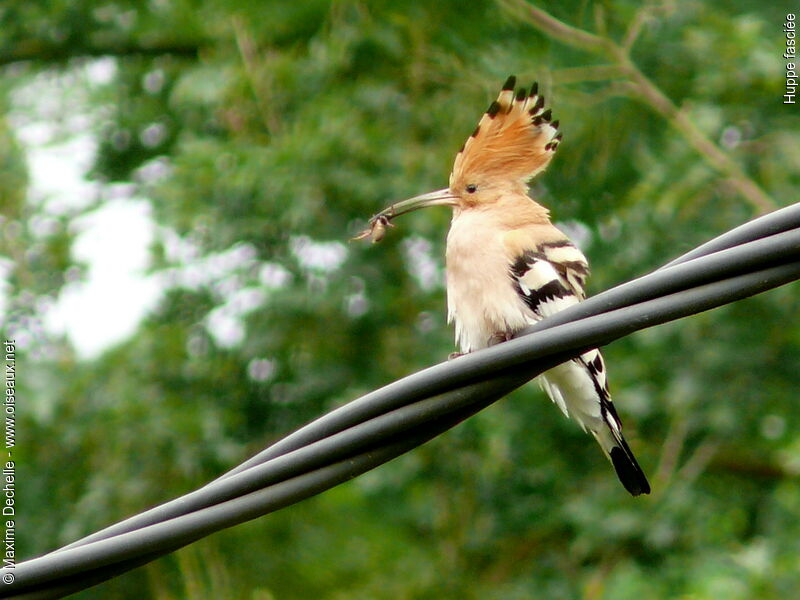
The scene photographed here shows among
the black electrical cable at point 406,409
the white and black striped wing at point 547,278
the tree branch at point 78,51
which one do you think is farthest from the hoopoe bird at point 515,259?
the tree branch at point 78,51

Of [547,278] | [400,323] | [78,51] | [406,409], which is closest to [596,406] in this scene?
[547,278]

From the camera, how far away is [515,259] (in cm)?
297

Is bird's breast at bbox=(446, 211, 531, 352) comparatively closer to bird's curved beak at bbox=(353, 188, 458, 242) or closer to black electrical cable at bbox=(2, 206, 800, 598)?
bird's curved beak at bbox=(353, 188, 458, 242)

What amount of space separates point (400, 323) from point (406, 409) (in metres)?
4.43

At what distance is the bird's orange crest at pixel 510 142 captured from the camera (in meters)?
3.19

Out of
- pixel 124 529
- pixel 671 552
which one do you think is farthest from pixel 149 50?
pixel 124 529

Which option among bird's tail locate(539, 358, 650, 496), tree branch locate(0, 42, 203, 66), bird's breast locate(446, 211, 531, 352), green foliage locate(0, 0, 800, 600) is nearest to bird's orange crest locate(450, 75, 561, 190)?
bird's breast locate(446, 211, 531, 352)

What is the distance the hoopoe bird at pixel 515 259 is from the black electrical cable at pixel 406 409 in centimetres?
110

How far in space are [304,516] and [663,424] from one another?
2.01 m

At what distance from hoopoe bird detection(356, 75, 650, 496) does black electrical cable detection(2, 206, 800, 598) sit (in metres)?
1.10

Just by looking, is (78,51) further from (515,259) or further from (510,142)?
(515,259)

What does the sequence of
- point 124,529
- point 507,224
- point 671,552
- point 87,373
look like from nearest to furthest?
point 124,529, point 507,224, point 671,552, point 87,373

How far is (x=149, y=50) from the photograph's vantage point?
689 centimetres

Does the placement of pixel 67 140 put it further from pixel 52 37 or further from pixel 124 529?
pixel 124 529
